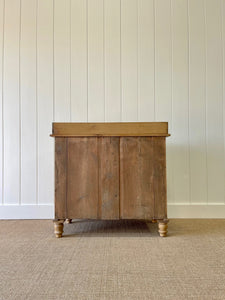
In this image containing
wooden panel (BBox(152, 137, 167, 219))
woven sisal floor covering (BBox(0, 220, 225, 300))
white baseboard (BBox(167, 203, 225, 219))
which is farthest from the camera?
white baseboard (BBox(167, 203, 225, 219))

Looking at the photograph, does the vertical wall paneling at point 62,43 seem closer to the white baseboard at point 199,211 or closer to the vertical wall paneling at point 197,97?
the vertical wall paneling at point 197,97

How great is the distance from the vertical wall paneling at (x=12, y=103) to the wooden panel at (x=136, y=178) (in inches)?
34.8

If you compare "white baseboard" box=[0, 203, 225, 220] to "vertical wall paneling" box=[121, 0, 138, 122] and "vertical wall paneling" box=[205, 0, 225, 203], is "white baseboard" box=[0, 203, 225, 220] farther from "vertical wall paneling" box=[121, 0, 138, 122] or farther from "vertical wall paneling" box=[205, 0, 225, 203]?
"vertical wall paneling" box=[121, 0, 138, 122]

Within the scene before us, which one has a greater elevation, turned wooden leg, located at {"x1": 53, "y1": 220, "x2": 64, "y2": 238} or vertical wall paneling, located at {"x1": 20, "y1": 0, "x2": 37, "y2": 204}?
vertical wall paneling, located at {"x1": 20, "y1": 0, "x2": 37, "y2": 204}

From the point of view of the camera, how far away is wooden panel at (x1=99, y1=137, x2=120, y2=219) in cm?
117

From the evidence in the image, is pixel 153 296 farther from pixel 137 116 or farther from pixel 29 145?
pixel 29 145

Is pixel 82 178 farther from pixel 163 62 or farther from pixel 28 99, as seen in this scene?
pixel 163 62

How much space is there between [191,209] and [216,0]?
1.56 metres

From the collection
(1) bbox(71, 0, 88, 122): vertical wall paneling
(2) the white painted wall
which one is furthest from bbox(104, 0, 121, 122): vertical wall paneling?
(1) bbox(71, 0, 88, 122): vertical wall paneling

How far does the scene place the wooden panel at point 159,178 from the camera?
116 cm

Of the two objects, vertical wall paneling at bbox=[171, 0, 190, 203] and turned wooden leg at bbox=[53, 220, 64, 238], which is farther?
vertical wall paneling at bbox=[171, 0, 190, 203]

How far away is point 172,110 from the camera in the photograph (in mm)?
1657

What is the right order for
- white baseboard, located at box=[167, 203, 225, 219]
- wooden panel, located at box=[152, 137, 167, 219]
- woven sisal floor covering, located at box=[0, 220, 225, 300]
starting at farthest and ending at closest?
white baseboard, located at box=[167, 203, 225, 219], wooden panel, located at box=[152, 137, 167, 219], woven sisal floor covering, located at box=[0, 220, 225, 300]

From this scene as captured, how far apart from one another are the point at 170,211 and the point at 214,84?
99 centimetres
